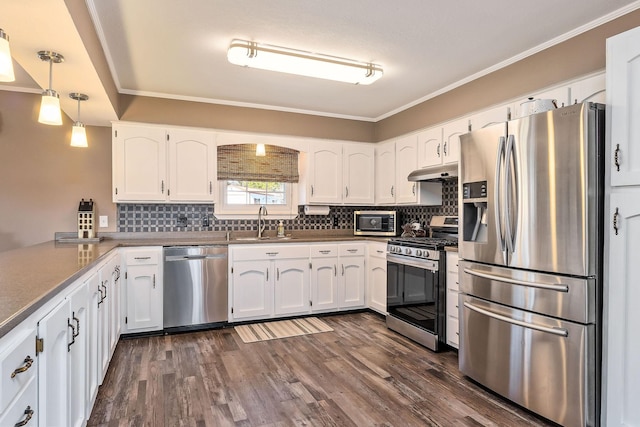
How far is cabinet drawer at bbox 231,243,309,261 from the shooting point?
396 cm

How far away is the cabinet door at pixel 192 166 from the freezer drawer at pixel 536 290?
9.02 ft

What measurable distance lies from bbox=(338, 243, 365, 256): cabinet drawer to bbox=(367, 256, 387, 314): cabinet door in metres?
0.16

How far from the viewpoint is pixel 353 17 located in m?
2.42

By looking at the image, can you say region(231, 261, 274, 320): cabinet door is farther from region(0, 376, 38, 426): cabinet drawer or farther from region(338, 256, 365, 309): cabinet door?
region(0, 376, 38, 426): cabinet drawer

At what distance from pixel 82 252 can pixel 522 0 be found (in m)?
3.22

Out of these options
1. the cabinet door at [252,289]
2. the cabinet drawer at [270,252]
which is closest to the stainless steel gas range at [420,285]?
the cabinet drawer at [270,252]

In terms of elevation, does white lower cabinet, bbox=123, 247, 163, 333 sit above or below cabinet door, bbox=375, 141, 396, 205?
below

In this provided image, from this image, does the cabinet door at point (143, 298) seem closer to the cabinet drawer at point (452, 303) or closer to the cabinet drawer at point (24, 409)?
the cabinet drawer at point (24, 409)

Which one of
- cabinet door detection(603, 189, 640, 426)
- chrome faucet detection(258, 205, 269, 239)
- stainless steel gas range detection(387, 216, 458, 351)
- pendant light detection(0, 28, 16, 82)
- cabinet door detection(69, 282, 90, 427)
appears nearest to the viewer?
pendant light detection(0, 28, 16, 82)

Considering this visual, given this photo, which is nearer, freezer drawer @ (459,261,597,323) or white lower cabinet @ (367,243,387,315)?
freezer drawer @ (459,261,597,323)

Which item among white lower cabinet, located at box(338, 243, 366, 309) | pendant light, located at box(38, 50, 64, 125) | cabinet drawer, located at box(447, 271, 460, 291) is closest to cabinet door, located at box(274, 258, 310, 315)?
white lower cabinet, located at box(338, 243, 366, 309)

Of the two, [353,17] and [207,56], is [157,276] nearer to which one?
[207,56]

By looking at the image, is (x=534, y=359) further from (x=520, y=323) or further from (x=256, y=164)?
(x=256, y=164)

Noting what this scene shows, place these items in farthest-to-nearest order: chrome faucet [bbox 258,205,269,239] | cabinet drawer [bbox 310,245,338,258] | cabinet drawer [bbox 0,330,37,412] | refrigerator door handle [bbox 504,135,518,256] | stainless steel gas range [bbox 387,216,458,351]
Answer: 1. chrome faucet [bbox 258,205,269,239]
2. cabinet drawer [bbox 310,245,338,258]
3. stainless steel gas range [bbox 387,216,458,351]
4. refrigerator door handle [bbox 504,135,518,256]
5. cabinet drawer [bbox 0,330,37,412]
